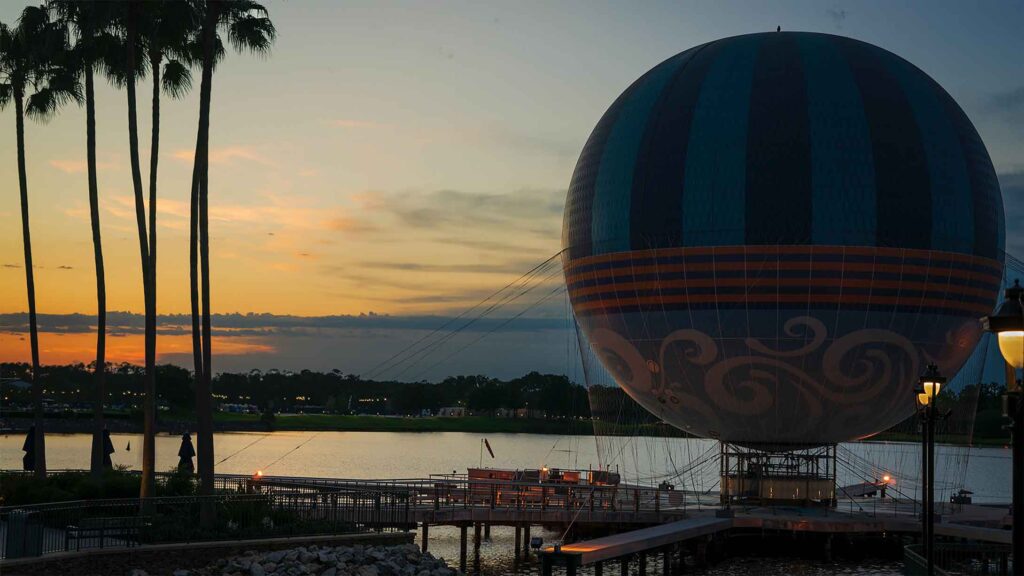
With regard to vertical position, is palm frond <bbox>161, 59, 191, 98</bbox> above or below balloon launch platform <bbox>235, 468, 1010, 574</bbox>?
above

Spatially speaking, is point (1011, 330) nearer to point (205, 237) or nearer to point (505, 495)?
point (205, 237)

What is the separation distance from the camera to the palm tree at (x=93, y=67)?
35.3 meters

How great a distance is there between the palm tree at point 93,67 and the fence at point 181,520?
616 centimetres

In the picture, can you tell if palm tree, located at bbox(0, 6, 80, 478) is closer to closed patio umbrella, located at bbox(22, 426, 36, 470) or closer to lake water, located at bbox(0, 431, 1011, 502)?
closed patio umbrella, located at bbox(22, 426, 36, 470)

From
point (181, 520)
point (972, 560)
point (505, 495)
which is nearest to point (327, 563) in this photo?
point (181, 520)

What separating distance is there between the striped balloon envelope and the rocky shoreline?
11809mm

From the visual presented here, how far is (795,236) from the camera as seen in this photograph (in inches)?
1436

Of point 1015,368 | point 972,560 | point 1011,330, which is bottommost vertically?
point 972,560

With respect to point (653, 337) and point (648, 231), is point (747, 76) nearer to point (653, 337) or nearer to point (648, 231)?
point (648, 231)

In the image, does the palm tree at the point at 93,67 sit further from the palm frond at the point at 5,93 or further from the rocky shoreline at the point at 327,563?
the rocky shoreline at the point at 327,563

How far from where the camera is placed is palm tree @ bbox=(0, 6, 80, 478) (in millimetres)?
38844

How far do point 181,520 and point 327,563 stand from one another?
389 cm

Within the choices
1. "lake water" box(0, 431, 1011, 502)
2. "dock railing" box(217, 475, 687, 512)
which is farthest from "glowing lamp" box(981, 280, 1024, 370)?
"lake water" box(0, 431, 1011, 502)

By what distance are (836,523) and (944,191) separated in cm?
1075
